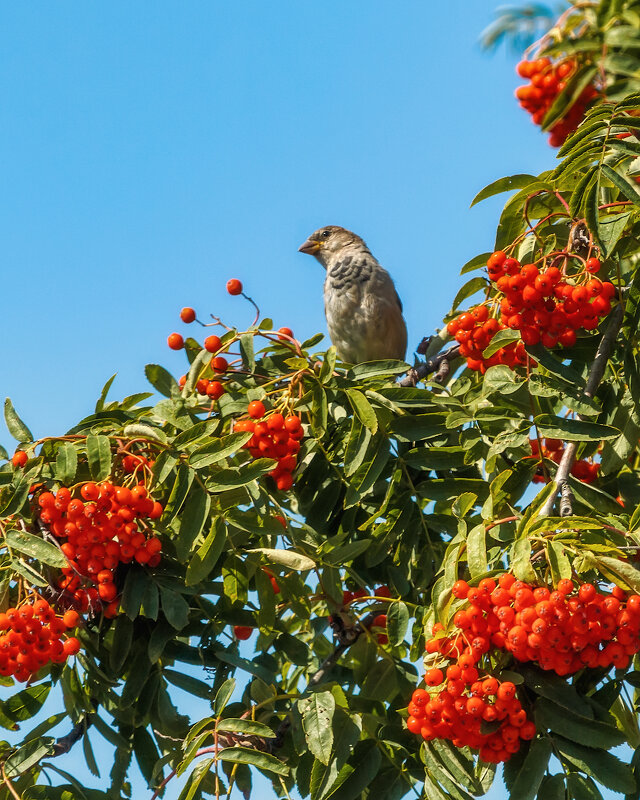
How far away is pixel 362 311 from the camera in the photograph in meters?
6.04

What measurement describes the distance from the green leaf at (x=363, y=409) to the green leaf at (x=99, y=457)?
2.64 ft

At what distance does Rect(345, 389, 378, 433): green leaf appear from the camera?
10.8 ft

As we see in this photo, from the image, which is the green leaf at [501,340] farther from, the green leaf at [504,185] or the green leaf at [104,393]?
the green leaf at [104,393]

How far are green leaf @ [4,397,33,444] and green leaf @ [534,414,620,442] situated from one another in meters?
1.62

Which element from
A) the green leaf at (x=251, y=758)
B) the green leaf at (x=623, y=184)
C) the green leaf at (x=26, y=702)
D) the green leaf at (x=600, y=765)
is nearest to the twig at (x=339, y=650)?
the green leaf at (x=251, y=758)

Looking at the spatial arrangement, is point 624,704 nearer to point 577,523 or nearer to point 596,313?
point 577,523

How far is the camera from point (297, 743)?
3033mm

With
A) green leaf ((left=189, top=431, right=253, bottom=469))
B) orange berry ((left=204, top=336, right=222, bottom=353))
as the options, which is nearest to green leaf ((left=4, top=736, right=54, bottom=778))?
green leaf ((left=189, top=431, right=253, bottom=469))

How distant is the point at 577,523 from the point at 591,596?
0.75 feet

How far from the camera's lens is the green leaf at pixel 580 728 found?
2.45 metres

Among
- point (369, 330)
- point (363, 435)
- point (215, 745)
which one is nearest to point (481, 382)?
point (363, 435)

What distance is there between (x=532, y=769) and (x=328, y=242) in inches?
191

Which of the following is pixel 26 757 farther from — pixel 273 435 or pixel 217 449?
pixel 273 435

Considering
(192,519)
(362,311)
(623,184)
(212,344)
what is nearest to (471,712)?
(192,519)
